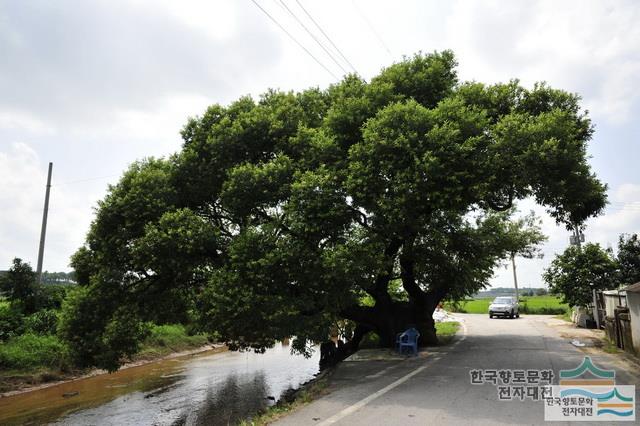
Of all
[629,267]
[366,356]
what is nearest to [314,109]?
[366,356]

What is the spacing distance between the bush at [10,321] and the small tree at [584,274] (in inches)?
1082

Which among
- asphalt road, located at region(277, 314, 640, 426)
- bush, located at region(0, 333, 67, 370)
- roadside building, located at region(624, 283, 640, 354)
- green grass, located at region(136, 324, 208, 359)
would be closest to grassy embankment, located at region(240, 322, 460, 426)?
asphalt road, located at region(277, 314, 640, 426)

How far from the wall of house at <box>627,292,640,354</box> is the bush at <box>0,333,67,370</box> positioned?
20.4m

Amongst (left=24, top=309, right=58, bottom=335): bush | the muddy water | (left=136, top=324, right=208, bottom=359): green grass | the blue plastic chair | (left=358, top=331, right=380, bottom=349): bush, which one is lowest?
the muddy water

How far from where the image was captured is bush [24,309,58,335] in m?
22.1

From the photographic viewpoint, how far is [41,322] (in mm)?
22594

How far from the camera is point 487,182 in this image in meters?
11.3

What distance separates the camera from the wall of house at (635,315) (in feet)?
41.9

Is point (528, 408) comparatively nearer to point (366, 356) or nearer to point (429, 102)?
point (366, 356)

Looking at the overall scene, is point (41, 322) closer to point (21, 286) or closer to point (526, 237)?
point (21, 286)

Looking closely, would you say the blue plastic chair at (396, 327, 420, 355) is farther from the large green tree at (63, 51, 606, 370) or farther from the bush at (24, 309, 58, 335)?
the bush at (24, 309, 58, 335)

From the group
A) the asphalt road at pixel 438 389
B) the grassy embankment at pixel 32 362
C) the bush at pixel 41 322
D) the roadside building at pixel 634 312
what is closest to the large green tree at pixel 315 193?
the asphalt road at pixel 438 389

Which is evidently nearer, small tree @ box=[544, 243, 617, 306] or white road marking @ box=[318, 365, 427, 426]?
white road marking @ box=[318, 365, 427, 426]

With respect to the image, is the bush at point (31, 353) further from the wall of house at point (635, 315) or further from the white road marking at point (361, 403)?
the wall of house at point (635, 315)
